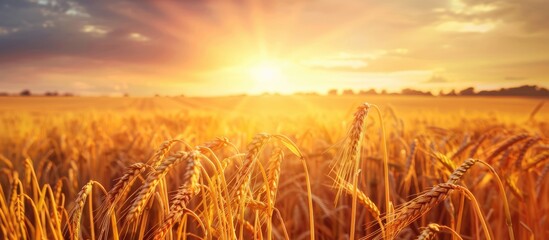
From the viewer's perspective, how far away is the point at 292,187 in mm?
3355

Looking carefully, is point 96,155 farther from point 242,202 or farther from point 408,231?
point 242,202

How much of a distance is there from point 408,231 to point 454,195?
497mm

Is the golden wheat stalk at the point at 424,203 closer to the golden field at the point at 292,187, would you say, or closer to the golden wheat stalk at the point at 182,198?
the golden field at the point at 292,187

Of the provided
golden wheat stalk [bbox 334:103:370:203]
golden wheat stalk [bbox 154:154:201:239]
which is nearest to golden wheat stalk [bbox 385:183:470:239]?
golden wheat stalk [bbox 334:103:370:203]

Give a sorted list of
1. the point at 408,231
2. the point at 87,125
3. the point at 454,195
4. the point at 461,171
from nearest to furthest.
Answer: the point at 461,171
the point at 408,231
the point at 454,195
the point at 87,125

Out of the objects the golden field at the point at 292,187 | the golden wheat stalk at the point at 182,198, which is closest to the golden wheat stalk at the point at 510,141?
the golden field at the point at 292,187

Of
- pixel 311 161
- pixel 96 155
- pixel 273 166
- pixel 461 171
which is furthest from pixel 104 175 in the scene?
pixel 461 171

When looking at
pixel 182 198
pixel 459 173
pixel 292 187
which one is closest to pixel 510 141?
pixel 459 173

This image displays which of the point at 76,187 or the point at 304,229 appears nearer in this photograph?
the point at 304,229

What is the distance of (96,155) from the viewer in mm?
4207

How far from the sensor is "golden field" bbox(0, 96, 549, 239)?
114 centimetres

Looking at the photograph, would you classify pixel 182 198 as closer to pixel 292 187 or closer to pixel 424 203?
pixel 424 203

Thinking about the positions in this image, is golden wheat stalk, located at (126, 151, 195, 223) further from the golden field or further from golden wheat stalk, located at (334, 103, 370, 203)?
golden wheat stalk, located at (334, 103, 370, 203)

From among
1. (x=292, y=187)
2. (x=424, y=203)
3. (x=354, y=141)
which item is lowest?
(x=292, y=187)
